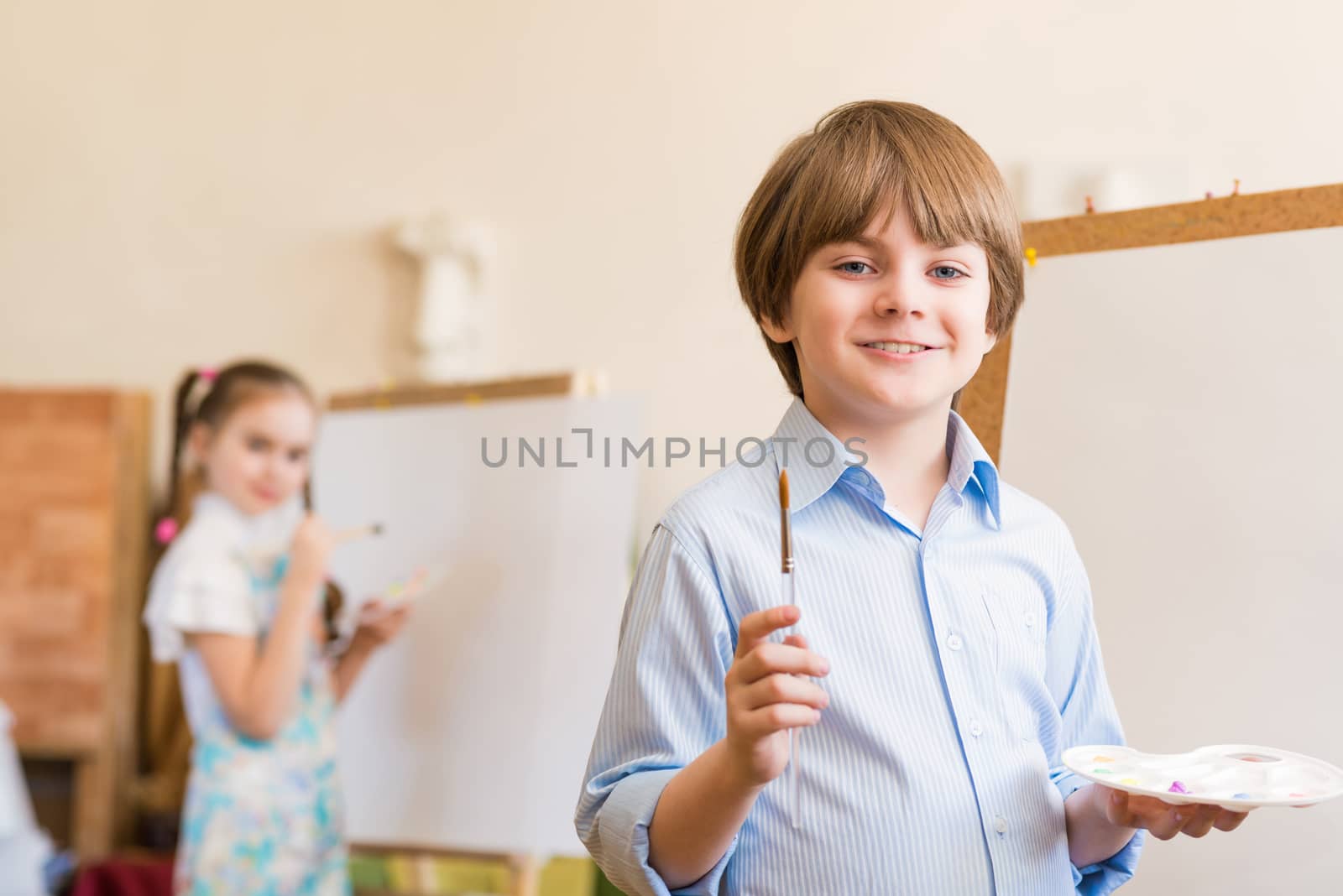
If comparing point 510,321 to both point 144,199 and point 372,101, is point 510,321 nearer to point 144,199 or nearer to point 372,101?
point 372,101

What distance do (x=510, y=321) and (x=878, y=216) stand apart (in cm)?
177

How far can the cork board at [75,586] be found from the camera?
2570mm

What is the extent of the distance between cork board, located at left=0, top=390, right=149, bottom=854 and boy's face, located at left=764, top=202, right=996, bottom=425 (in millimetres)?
2185

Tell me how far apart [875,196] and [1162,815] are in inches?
19.4

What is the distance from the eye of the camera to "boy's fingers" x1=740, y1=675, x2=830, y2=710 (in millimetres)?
729

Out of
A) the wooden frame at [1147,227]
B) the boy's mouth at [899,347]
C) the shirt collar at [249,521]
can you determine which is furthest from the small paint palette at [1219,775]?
the shirt collar at [249,521]

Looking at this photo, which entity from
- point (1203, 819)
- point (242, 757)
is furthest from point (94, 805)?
point (1203, 819)

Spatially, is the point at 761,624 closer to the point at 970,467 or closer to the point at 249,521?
the point at 970,467

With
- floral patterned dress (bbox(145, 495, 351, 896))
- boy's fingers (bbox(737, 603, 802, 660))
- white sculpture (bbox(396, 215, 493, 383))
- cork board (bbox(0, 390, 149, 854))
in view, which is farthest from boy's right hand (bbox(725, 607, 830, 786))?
cork board (bbox(0, 390, 149, 854))

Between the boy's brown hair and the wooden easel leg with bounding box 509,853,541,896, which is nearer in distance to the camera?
the boy's brown hair

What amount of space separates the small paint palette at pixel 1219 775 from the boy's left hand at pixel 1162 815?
0.05 ft

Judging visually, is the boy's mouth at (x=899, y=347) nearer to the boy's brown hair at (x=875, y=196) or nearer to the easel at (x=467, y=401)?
the boy's brown hair at (x=875, y=196)

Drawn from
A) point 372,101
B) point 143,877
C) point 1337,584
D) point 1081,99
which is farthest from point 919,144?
point 143,877

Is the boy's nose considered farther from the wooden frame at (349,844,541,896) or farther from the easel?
the wooden frame at (349,844,541,896)
